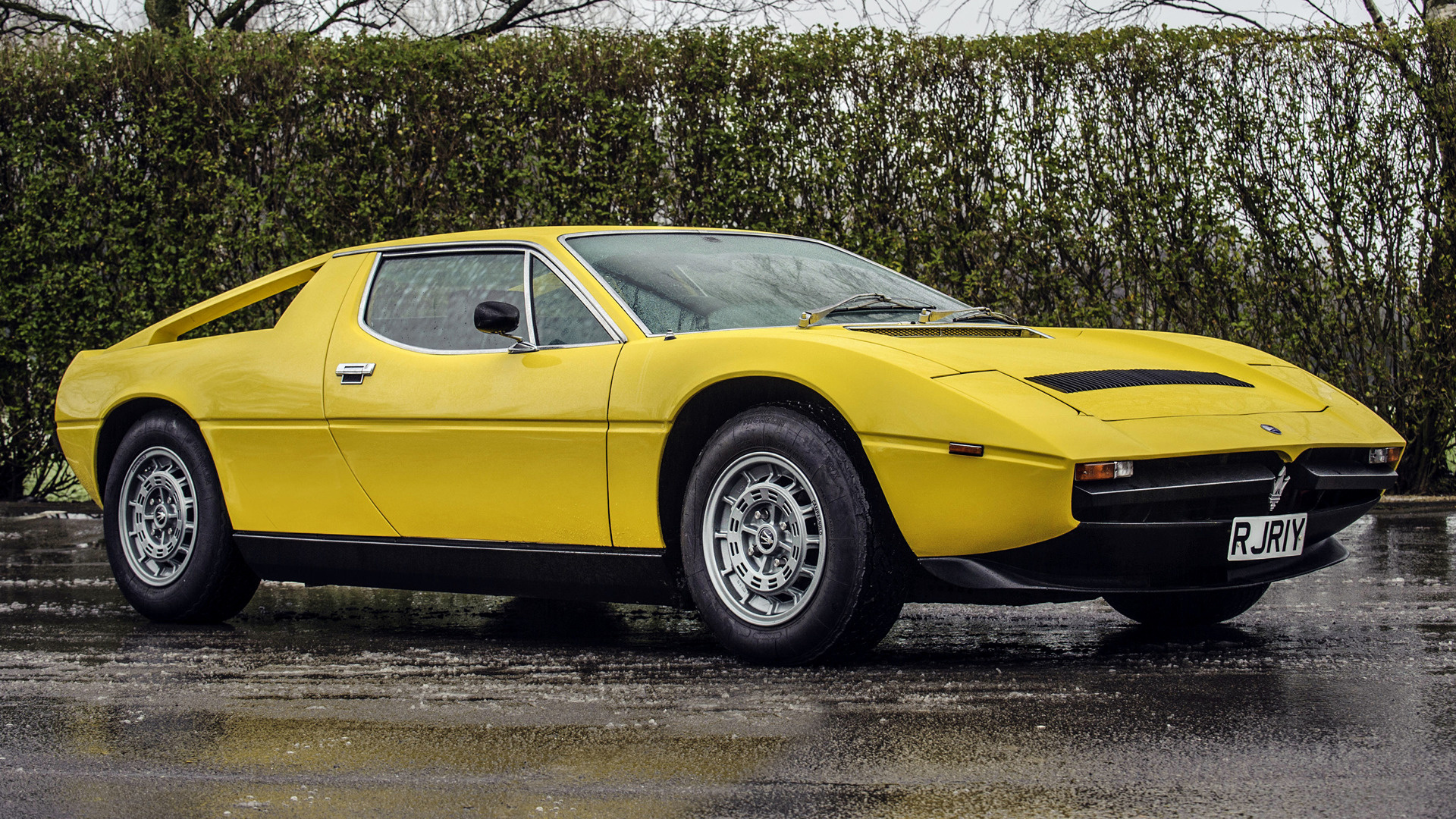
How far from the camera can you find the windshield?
4.89 m

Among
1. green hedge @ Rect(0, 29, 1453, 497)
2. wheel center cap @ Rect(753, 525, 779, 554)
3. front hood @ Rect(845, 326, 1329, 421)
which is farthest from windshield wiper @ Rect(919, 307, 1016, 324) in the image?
green hedge @ Rect(0, 29, 1453, 497)

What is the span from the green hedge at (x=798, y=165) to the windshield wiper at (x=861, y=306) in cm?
442

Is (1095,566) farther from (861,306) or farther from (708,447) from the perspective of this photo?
(861,306)

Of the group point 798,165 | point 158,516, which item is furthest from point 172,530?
point 798,165

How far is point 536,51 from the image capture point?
979cm

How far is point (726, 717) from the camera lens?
12.3ft

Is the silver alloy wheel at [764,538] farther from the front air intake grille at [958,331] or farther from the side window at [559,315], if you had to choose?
the side window at [559,315]

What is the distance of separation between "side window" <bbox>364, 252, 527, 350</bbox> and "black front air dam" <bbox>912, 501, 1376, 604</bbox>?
1827 mm

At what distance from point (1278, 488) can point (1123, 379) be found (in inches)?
21.1

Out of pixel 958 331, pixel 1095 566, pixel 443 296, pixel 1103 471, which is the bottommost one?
pixel 1095 566

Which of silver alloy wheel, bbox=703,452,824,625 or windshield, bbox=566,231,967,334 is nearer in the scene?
silver alloy wheel, bbox=703,452,824,625

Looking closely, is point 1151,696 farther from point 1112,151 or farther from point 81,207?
point 81,207

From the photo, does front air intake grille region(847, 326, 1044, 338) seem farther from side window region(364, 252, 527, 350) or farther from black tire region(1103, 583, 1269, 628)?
side window region(364, 252, 527, 350)

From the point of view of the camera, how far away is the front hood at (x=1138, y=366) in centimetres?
419
